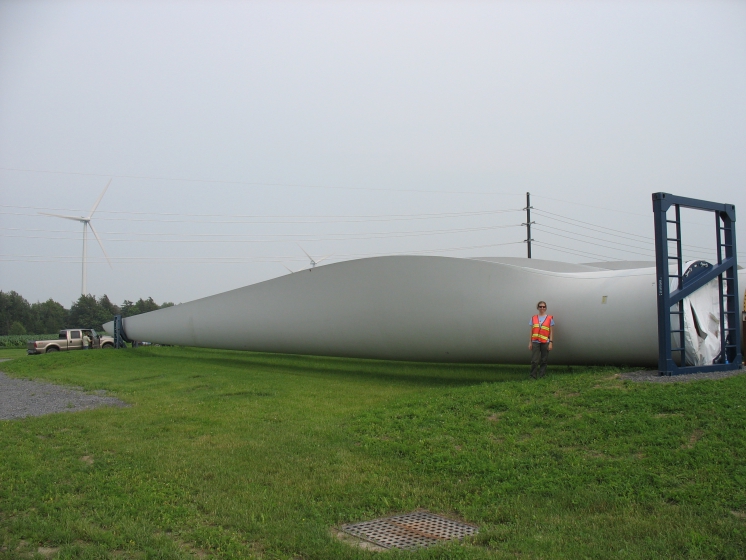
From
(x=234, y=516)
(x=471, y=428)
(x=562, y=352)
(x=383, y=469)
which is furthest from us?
(x=562, y=352)

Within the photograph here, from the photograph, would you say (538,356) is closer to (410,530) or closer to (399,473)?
(399,473)

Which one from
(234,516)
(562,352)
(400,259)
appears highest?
(400,259)

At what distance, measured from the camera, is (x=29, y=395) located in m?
10.8

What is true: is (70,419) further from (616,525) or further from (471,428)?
(616,525)

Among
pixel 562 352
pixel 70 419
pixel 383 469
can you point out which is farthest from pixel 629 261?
pixel 70 419

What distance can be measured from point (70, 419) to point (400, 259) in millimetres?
6478

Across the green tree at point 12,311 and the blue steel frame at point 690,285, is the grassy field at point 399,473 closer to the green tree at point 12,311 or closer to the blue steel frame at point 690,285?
the blue steel frame at point 690,285

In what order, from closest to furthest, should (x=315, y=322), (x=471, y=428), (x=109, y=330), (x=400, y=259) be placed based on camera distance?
(x=471, y=428), (x=400, y=259), (x=315, y=322), (x=109, y=330)

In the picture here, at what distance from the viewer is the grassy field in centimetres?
359

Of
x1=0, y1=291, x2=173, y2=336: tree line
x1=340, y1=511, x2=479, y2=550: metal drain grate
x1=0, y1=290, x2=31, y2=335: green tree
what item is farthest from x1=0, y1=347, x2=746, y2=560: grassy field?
x1=0, y1=290, x2=31, y2=335: green tree

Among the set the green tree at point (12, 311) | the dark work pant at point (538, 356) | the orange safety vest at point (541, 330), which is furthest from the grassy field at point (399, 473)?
the green tree at point (12, 311)

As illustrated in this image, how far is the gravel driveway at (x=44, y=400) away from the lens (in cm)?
870

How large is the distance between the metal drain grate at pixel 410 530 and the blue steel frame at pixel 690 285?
4.86 metres

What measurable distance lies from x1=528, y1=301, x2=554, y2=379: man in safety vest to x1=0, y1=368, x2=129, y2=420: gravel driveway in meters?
6.16
